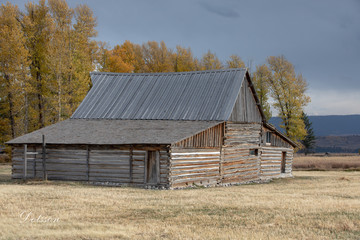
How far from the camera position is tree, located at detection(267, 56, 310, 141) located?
56.4 m

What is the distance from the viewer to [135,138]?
2695 centimetres

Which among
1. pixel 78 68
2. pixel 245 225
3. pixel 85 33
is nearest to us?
pixel 245 225

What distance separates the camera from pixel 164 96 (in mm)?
34438

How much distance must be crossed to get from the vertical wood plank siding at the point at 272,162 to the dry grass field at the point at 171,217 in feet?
52.7

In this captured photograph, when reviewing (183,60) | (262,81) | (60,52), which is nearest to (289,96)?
(262,81)

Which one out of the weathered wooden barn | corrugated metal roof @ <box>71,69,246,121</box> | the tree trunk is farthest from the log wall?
the tree trunk

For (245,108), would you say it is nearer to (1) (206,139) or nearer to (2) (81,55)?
(1) (206,139)

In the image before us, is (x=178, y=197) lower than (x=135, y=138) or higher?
lower

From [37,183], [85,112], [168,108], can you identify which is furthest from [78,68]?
[37,183]

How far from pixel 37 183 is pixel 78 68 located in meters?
20.2

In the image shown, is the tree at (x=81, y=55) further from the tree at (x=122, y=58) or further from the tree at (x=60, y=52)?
the tree at (x=122, y=58)

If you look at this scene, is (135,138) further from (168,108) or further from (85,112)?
(85,112)

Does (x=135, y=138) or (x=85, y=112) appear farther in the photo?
(x=85, y=112)

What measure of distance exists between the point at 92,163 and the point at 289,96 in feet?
112
